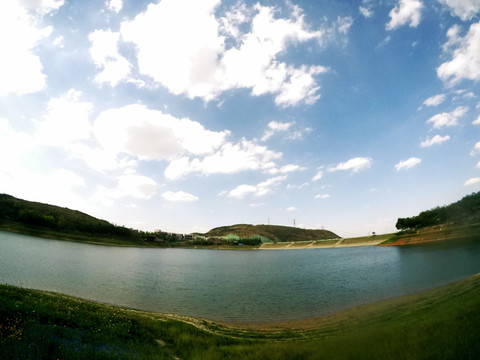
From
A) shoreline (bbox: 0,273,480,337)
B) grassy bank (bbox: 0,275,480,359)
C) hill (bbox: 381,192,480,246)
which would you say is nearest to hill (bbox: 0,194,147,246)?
shoreline (bbox: 0,273,480,337)

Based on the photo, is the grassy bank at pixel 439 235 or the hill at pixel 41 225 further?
the hill at pixel 41 225

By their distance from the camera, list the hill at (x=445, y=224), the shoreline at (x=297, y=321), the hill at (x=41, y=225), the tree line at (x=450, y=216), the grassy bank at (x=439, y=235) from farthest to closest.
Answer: the hill at (x=41, y=225), the tree line at (x=450, y=216), the hill at (x=445, y=224), the grassy bank at (x=439, y=235), the shoreline at (x=297, y=321)

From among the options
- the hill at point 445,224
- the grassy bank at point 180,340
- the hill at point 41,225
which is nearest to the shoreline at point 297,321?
the grassy bank at point 180,340

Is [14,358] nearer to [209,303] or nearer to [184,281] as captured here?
[209,303]

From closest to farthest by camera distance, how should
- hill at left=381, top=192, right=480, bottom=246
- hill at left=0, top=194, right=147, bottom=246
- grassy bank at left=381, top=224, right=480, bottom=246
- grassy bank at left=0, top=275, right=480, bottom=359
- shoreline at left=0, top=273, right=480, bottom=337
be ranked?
grassy bank at left=0, top=275, right=480, bottom=359, shoreline at left=0, top=273, right=480, bottom=337, grassy bank at left=381, top=224, right=480, bottom=246, hill at left=381, top=192, right=480, bottom=246, hill at left=0, top=194, right=147, bottom=246

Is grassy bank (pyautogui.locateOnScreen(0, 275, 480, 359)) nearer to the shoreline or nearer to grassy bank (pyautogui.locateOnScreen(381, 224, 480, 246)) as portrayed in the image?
the shoreline

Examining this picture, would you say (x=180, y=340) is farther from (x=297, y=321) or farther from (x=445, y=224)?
(x=445, y=224)

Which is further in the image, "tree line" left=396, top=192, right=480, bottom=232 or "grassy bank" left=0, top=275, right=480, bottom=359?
"tree line" left=396, top=192, right=480, bottom=232

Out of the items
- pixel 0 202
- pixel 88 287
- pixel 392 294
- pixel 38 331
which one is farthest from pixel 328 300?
pixel 0 202

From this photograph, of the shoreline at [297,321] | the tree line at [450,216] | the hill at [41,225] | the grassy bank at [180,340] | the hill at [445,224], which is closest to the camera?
the grassy bank at [180,340]

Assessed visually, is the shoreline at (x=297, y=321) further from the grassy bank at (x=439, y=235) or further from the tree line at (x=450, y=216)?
the tree line at (x=450, y=216)

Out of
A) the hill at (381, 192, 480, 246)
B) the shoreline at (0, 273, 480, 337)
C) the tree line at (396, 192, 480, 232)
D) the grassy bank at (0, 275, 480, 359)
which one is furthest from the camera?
the tree line at (396, 192, 480, 232)

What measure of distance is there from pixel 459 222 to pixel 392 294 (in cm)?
11732

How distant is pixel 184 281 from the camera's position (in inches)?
2404
